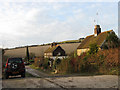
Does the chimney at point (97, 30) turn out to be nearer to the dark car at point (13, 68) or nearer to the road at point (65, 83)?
the road at point (65, 83)

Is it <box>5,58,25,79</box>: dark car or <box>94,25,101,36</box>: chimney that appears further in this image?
<box>94,25,101,36</box>: chimney

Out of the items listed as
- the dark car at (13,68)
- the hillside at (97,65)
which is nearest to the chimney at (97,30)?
the hillside at (97,65)

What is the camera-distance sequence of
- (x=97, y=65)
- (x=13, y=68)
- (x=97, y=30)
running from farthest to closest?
1. (x=97, y=30)
2. (x=97, y=65)
3. (x=13, y=68)

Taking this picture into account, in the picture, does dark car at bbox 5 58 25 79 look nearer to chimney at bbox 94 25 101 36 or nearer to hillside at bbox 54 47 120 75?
hillside at bbox 54 47 120 75

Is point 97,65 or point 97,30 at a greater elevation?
point 97,30

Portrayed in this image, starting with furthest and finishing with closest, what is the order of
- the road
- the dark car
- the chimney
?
the chimney → the dark car → the road

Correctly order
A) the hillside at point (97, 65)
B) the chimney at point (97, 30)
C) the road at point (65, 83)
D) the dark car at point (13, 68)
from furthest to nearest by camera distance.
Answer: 1. the chimney at point (97, 30)
2. the hillside at point (97, 65)
3. the dark car at point (13, 68)
4. the road at point (65, 83)

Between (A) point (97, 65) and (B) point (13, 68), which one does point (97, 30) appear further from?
(B) point (13, 68)

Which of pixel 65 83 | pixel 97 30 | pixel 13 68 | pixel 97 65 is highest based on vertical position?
pixel 97 30

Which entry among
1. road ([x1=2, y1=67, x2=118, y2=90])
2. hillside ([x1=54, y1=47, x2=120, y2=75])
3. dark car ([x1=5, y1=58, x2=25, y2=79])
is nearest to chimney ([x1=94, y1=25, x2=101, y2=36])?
hillside ([x1=54, y1=47, x2=120, y2=75])

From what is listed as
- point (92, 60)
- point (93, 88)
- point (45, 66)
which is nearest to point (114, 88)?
point (93, 88)

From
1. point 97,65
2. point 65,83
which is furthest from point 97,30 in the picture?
point 65,83

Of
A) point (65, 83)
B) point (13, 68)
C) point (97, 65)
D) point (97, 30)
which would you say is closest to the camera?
point (65, 83)

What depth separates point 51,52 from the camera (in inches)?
1978
